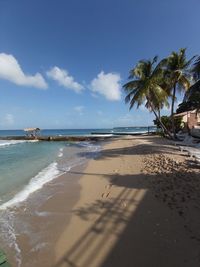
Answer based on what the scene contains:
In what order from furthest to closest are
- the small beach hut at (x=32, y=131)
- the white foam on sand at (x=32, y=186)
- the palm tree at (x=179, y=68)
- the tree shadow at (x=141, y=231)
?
the small beach hut at (x=32, y=131)
the palm tree at (x=179, y=68)
the white foam on sand at (x=32, y=186)
the tree shadow at (x=141, y=231)

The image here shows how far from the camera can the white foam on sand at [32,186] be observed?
6590 mm

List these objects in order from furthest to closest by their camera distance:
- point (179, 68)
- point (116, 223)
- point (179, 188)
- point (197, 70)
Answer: point (179, 68)
point (197, 70)
point (179, 188)
point (116, 223)

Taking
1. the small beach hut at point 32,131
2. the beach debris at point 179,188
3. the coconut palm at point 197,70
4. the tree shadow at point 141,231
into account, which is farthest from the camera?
the small beach hut at point 32,131

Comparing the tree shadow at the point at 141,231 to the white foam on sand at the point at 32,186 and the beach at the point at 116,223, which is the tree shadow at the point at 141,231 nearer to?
the beach at the point at 116,223

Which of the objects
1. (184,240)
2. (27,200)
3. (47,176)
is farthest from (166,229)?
(47,176)

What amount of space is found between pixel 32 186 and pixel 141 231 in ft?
17.3

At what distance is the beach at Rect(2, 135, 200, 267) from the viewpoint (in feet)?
11.9

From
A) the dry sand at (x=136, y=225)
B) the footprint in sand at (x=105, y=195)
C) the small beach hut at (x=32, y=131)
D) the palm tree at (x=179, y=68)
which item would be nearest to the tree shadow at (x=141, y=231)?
the dry sand at (x=136, y=225)

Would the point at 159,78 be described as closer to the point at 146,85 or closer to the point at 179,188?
the point at 146,85

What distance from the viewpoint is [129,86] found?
79.2 ft

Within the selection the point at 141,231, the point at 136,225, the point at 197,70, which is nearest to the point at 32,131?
the point at 197,70

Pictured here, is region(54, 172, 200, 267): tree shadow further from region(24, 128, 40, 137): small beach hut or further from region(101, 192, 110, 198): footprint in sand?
region(24, 128, 40, 137): small beach hut

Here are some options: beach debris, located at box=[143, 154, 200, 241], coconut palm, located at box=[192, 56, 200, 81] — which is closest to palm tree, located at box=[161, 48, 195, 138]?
coconut palm, located at box=[192, 56, 200, 81]

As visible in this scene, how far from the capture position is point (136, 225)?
4598 millimetres
